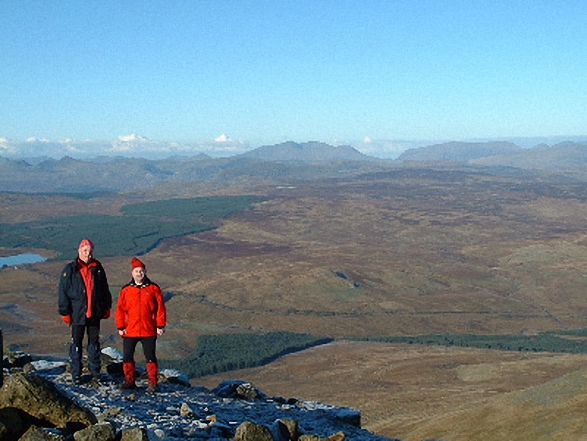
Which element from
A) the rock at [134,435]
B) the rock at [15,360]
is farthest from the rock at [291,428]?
the rock at [15,360]

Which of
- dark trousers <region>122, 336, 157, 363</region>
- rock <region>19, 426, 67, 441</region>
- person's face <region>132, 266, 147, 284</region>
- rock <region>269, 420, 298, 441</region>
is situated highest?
person's face <region>132, 266, 147, 284</region>

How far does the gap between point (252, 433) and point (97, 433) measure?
4.04 m

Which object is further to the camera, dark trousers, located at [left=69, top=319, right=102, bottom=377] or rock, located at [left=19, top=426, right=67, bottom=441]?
dark trousers, located at [left=69, top=319, right=102, bottom=377]

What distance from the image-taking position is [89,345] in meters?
18.5

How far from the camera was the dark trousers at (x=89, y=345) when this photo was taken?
18123 millimetres

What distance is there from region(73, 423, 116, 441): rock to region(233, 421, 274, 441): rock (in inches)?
136

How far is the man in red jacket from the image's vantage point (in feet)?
57.4

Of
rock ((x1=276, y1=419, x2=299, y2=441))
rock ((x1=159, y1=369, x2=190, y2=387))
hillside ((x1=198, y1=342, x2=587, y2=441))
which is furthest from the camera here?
hillside ((x1=198, y1=342, x2=587, y2=441))

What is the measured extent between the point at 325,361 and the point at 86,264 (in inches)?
4039

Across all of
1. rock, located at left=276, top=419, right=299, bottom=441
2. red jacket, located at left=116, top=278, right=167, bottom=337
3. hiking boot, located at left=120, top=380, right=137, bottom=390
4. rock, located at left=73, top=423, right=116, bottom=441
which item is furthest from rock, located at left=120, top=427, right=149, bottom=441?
hiking boot, located at left=120, top=380, right=137, bottom=390

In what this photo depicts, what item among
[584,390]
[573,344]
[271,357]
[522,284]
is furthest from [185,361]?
[522,284]

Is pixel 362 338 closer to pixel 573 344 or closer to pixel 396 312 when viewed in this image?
pixel 396 312

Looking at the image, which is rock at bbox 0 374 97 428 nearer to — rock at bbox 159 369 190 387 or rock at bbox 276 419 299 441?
A: rock at bbox 276 419 299 441

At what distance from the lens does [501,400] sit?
45969 mm
